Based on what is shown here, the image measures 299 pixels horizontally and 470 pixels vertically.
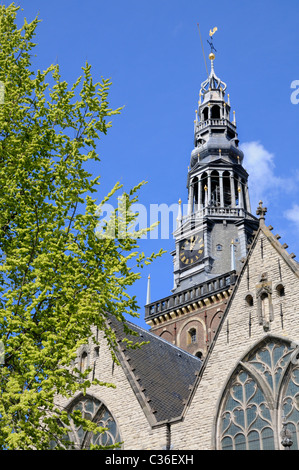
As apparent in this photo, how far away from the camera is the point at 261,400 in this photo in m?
17.2

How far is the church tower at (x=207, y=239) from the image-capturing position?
41.4 metres

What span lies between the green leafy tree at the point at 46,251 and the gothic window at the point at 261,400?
225 inches

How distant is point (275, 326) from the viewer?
17.8m

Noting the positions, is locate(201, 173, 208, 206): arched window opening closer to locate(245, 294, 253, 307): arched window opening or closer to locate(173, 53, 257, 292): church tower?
locate(173, 53, 257, 292): church tower

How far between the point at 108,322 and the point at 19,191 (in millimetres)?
9868

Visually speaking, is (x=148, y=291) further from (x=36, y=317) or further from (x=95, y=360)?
(x=36, y=317)

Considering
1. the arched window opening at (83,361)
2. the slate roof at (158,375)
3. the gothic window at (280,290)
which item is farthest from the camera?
the arched window opening at (83,361)

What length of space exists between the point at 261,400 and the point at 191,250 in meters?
30.1

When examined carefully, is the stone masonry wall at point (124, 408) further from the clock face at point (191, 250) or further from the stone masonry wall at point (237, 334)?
the clock face at point (191, 250)

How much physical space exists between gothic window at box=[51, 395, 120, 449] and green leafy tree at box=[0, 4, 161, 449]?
681cm

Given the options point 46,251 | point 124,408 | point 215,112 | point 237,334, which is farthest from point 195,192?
point 46,251

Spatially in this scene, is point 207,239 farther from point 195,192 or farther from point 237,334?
point 237,334

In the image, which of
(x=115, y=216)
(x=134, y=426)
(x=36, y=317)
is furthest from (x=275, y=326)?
(x=36, y=317)

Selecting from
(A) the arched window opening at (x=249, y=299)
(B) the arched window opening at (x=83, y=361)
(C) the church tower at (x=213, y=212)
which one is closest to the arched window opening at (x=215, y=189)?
(C) the church tower at (x=213, y=212)
